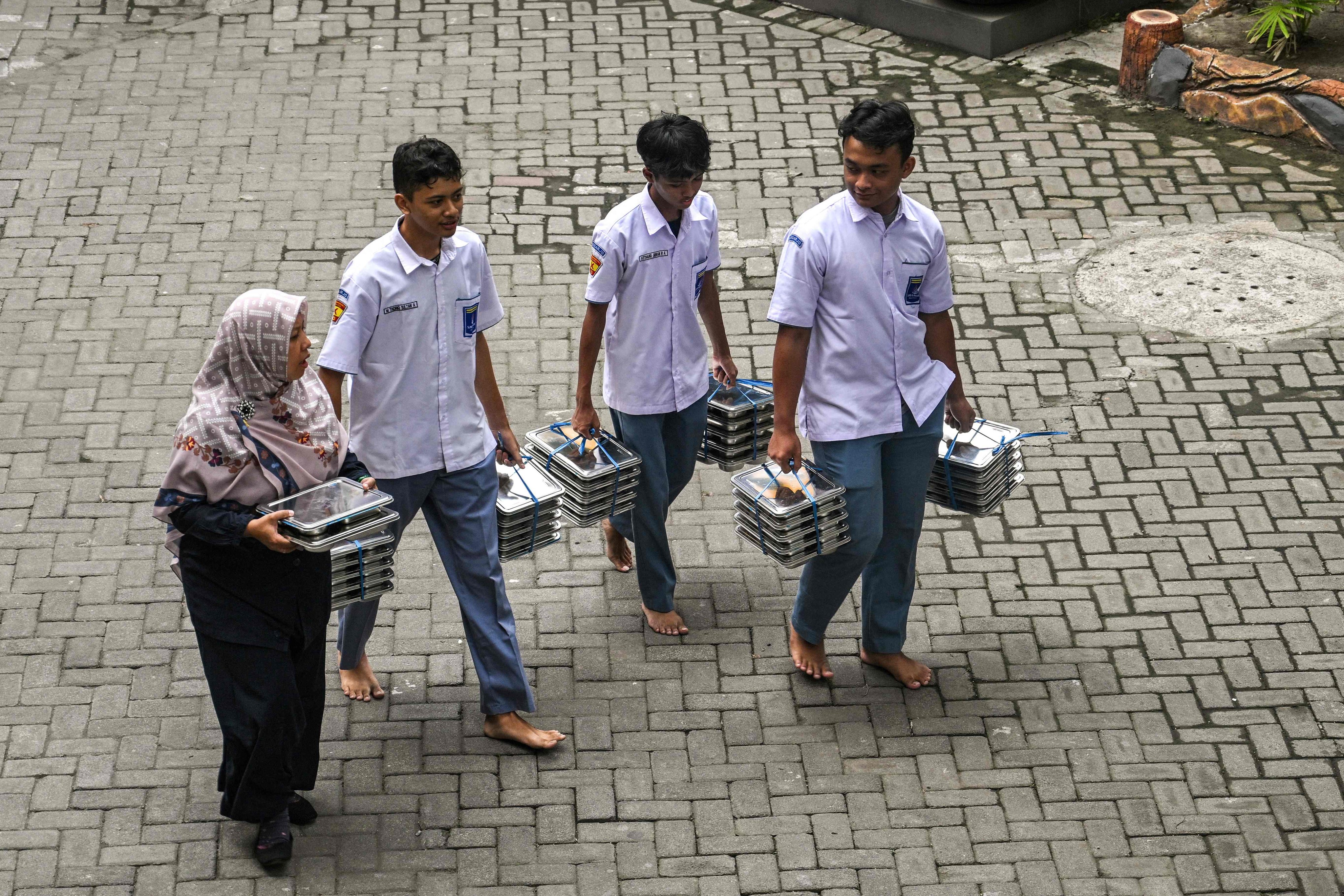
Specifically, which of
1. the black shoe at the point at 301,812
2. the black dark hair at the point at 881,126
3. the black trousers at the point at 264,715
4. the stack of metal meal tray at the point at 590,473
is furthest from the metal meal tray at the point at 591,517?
the black dark hair at the point at 881,126

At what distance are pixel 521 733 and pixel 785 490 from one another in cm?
128

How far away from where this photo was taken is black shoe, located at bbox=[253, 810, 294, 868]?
4.87 meters

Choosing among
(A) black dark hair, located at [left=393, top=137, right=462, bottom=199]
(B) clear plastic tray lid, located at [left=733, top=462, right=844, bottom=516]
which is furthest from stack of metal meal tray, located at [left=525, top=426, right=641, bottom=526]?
(A) black dark hair, located at [left=393, top=137, right=462, bottom=199]

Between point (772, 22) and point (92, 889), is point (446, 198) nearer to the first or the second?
point (92, 889)

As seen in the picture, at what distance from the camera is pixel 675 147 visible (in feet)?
16.7

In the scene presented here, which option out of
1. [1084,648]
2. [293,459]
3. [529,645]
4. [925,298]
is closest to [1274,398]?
[1084,648]

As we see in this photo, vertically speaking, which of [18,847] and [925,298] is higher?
[925,298]

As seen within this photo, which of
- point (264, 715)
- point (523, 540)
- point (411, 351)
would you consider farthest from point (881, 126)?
point (264, 715)

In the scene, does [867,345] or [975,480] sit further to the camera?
[975,480]

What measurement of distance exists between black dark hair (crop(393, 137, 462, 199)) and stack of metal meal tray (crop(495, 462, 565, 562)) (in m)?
1.10

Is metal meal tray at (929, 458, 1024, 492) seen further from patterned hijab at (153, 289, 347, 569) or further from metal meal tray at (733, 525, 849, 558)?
patterned hijab at (153, 289, 347, 569)

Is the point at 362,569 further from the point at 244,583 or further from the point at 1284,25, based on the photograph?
the point at 1284,25

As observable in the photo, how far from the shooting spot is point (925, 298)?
526 centimetres

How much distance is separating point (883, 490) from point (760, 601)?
1.00 meters
